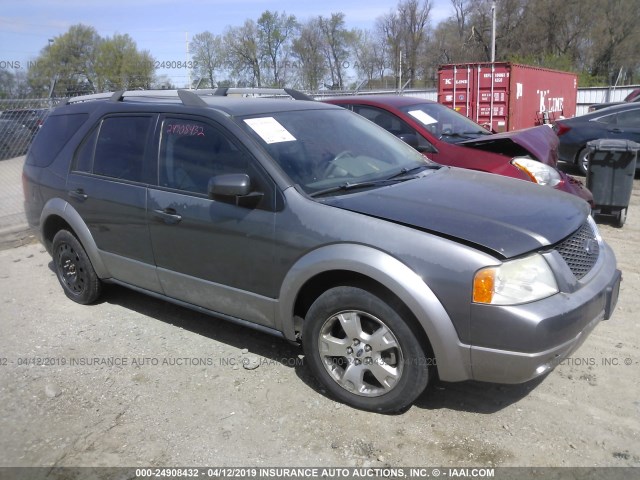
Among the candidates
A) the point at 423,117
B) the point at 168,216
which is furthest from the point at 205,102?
the point at 423,117

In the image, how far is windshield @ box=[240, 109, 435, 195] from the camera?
3.57 m

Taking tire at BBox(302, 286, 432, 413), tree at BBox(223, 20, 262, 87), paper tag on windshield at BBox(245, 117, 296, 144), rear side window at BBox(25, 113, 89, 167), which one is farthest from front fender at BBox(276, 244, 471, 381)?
tree at BBox(223, 20, 262, 87)

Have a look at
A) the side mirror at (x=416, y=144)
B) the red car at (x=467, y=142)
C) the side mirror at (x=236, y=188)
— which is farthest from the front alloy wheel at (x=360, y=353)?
the side mirror at (x=416, y=144)

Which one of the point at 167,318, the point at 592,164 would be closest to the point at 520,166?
the point at 592,164

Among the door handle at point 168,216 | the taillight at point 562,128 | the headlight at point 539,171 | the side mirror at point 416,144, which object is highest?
the side mirror at point 416,144

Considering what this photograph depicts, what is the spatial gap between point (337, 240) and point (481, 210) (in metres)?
0.82

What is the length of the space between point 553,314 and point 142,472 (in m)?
2.20

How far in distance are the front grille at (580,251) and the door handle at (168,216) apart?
7.88 feet

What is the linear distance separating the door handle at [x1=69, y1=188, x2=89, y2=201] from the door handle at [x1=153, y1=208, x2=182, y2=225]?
941 mm

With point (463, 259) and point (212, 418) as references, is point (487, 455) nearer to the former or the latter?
point (463, 259)

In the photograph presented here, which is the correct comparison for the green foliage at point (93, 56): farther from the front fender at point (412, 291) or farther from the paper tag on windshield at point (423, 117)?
the front fender at point (412, 291)

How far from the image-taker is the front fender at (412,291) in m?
2.86

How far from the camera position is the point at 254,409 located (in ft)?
11.2

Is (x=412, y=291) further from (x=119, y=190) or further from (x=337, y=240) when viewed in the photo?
(x=119, y=190)
